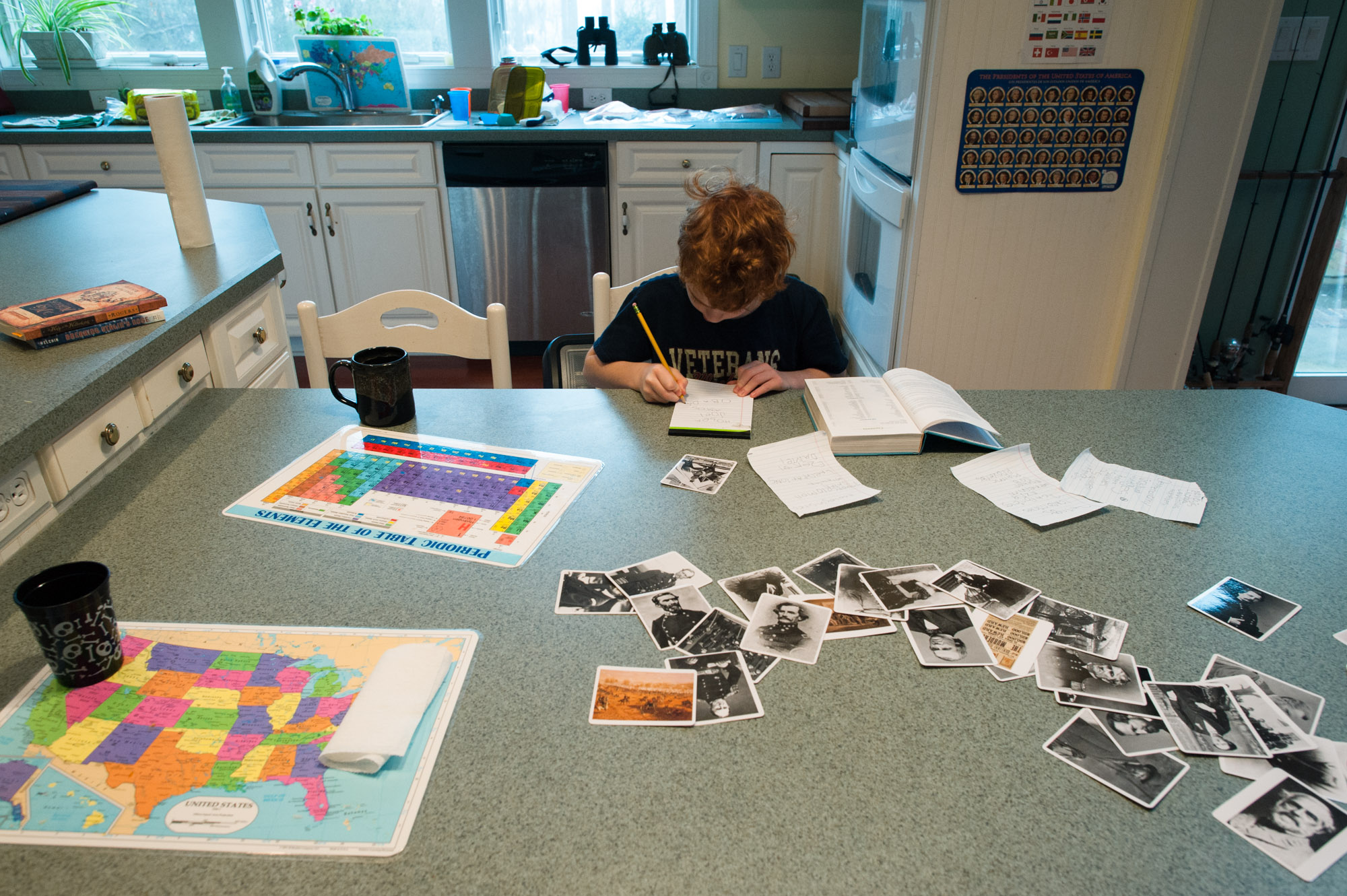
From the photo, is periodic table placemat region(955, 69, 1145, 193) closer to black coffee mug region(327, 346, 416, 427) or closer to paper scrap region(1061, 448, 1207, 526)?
paper scrap region(1061, 448, 1207, 526)

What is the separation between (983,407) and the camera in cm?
136

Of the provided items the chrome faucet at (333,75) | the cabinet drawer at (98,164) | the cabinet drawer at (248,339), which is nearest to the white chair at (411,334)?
the cabinet drawer at (248,339)

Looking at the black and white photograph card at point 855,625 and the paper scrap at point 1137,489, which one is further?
the paper scrap at point 1137,489

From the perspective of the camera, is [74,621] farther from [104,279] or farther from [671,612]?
[104,279]

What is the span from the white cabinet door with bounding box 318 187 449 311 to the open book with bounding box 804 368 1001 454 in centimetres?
243

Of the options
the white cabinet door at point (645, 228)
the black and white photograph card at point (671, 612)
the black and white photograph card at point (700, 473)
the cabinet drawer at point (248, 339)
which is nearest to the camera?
the black and white photograph card at point (671, 612)

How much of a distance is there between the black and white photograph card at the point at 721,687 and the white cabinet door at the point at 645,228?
8.55ft

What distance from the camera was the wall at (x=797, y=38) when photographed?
3592 millimetres

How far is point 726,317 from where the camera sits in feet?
5.15

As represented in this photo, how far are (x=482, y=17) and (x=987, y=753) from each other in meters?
3.74

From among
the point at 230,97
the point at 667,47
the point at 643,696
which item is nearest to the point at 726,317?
the point at 643,696

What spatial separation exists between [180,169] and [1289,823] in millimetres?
1964

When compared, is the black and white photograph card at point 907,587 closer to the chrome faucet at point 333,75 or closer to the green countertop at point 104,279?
the green countertop at point 104,279

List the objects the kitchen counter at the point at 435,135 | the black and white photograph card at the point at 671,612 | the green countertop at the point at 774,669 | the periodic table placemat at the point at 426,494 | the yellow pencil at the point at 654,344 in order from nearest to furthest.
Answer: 1. the green countertop at the point at 774,669
2. the black and white photograph card at the point at 671,612
3. the periodic table placemat at the point at 426,494
4. the yellow pencil at the point at 654,344
5. the kitchen counter at the point at 435,135
